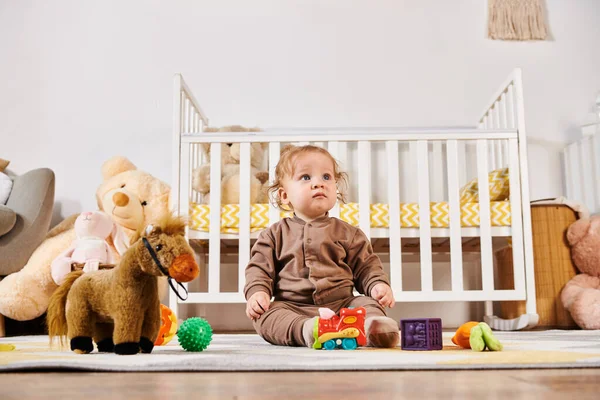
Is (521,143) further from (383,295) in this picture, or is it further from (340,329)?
(340,329)

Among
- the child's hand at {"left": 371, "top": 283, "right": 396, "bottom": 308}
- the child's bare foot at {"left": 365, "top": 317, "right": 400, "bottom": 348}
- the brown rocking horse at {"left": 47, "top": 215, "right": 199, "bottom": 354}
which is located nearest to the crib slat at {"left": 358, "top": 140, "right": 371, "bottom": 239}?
the child's hand at {"left": 371, "top": 283, "right": 396, "bottom": 308}

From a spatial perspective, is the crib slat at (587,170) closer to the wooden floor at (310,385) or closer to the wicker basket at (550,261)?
the wicker basket at (550,261)

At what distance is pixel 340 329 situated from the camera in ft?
3.84

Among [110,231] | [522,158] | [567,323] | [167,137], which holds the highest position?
[167,137]

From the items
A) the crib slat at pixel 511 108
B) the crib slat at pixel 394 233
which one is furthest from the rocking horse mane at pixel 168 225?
the crib slat at pixel 511 108

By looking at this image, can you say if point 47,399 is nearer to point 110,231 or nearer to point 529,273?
point 110,231

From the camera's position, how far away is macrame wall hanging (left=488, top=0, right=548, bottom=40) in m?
2.89

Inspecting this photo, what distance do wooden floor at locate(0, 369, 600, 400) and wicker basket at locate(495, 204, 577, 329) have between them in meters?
1.71

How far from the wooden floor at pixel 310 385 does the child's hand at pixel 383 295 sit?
53 centimetres

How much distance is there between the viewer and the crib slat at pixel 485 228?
2199mm

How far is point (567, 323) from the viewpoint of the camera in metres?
2.34

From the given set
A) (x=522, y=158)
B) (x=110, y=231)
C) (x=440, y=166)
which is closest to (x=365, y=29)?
(x=440, y=166)

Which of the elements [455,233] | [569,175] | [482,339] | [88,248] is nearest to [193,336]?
[482,339]

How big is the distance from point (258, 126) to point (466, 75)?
100cm
